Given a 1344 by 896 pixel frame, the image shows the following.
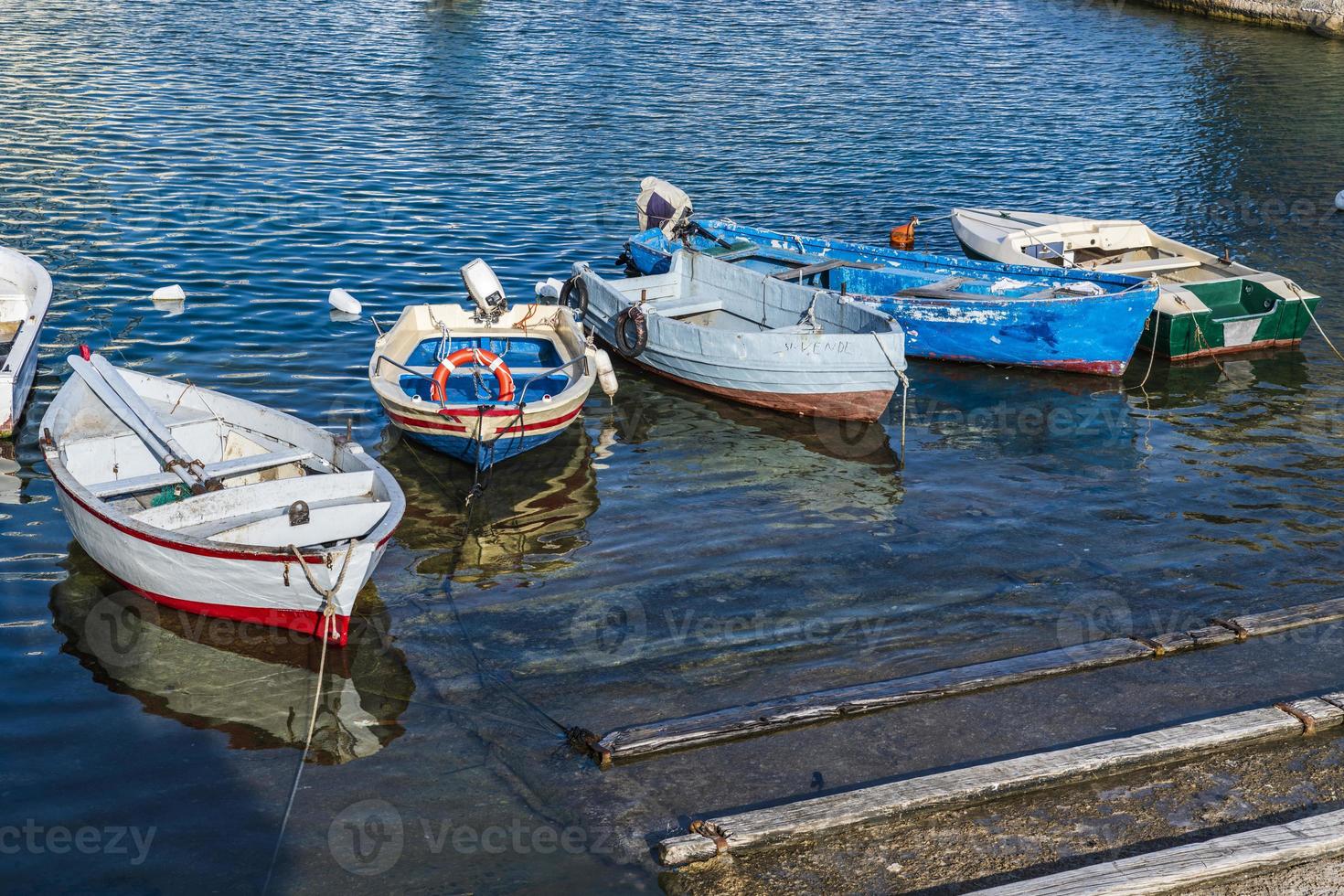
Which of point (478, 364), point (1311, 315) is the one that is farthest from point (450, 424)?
point (1311, 315)

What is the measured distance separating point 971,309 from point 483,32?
92.9 ft

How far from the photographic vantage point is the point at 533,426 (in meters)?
13.9

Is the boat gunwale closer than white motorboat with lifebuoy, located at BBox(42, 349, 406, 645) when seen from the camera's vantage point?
No

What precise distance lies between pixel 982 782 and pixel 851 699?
1.39 metres

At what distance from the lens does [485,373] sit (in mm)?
15391

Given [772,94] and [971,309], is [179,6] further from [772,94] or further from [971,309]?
[971,309]

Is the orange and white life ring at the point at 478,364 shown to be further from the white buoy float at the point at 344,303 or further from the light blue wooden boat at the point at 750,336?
the white buoy float at the point at 344,303

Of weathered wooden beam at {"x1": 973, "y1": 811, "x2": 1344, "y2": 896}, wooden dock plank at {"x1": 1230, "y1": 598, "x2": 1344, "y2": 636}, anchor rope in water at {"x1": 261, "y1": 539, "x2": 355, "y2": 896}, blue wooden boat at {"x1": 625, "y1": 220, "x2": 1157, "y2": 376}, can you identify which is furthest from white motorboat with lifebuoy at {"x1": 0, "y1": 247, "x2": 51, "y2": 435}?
wooden dock plank at {"x1": 1230, "y1": 598, "x2": 1344, "y2": 636}

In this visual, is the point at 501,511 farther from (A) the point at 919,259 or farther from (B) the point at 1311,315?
(B) the point at 1311,315

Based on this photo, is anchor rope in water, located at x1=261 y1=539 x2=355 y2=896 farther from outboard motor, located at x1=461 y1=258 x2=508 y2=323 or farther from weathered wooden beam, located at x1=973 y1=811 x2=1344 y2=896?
outboard motor, located at x1=461 y1=258 x2=508 y2=323

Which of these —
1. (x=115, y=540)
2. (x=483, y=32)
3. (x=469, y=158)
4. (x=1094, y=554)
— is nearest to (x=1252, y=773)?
(x=1094, y=554)

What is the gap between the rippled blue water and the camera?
28.9ft

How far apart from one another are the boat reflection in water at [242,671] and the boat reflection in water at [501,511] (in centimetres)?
125

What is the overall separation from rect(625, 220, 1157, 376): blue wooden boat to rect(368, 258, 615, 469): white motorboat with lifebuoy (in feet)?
13.2
